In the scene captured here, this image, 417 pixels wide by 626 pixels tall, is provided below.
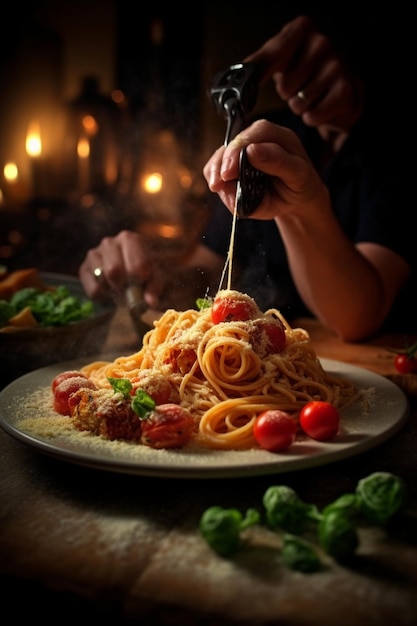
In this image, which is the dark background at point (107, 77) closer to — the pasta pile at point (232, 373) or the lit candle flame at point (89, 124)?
the lit candle flame at point (89, 124)

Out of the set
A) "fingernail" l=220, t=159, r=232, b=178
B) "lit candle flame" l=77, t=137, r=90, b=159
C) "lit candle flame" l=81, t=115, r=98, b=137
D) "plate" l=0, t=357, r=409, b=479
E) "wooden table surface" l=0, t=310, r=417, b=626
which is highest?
"lit candle flame" l=81, t=115, r=98, b=137

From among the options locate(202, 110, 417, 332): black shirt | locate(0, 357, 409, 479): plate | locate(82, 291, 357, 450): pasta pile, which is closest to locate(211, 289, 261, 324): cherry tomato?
locate(82, 291, 357, 450): pasta pile

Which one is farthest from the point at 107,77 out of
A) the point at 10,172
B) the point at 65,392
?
the point at 65,392

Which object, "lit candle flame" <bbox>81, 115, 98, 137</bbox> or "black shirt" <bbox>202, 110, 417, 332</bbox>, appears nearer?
"black shirt" <bbox>202, 110, 417, 332</bbox>

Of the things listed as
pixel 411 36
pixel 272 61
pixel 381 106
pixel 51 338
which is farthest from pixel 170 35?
pixel 51 338

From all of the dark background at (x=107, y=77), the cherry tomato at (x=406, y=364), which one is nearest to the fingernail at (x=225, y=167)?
the cherry tomato at (x=406, y=364)

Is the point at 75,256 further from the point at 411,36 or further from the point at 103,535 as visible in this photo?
the point at 103,535

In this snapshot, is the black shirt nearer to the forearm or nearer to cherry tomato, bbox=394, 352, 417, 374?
the forearm
